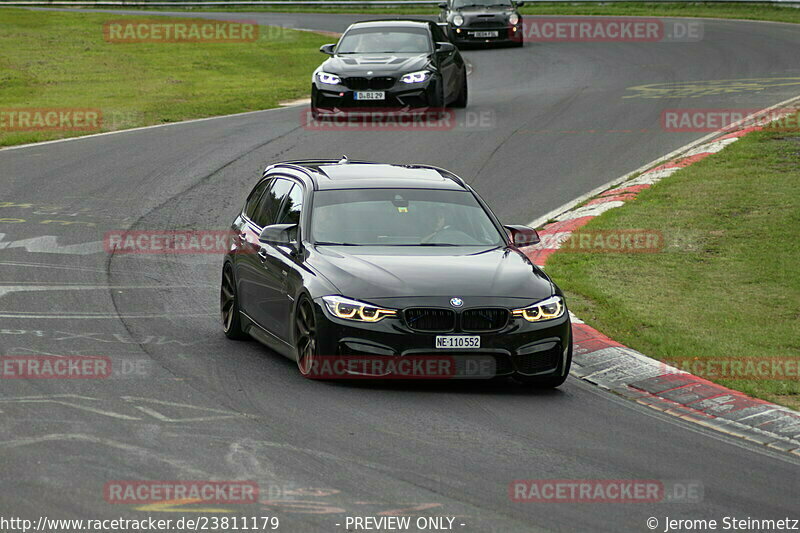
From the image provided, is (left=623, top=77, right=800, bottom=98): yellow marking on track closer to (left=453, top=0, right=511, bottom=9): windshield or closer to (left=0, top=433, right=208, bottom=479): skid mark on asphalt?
(left=453, top=0, right=511, bottom=9): windshield

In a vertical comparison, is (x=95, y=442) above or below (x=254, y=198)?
below

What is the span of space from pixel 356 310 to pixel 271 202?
99.3 inches

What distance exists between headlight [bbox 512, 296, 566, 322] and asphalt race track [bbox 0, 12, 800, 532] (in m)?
0.57

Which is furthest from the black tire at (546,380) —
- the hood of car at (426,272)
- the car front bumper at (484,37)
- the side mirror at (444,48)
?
the car front bumper at (484,37)

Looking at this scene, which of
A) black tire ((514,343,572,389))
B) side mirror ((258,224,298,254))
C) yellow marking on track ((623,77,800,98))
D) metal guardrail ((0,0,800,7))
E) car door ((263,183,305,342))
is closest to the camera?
black tire ((514,343,572,389))

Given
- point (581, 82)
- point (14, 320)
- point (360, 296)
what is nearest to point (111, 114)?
point (581, 82)

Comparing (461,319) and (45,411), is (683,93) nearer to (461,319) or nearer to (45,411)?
(461,319)

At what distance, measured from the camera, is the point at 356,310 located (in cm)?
898

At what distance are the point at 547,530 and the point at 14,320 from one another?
20.1ft

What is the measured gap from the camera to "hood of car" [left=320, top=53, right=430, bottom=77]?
72.6ft

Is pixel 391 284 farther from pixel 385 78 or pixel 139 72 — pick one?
pixel 139 72

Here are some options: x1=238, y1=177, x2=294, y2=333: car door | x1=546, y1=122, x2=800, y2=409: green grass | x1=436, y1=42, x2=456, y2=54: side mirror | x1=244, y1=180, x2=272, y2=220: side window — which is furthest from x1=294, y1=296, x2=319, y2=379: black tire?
x1=436, y1=42, x2=456, y2=54: side mirror

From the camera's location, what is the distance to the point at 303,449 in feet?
24.2

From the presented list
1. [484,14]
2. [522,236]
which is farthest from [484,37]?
[522,236]
